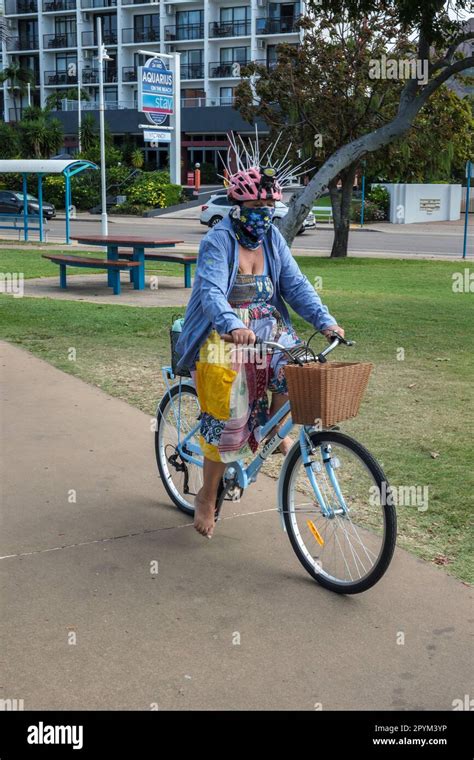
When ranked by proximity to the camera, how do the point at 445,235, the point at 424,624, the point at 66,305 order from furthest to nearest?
the point at 445,235
the point at 66,305
the point at 424,624

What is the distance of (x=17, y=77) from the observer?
70.6 metres

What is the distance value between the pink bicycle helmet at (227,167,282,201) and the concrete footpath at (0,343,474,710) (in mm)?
1687

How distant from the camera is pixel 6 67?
239 ft

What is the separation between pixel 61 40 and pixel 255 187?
72.5 meters

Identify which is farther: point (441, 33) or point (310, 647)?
point (441, 33)

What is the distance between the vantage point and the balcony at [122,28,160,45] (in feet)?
219

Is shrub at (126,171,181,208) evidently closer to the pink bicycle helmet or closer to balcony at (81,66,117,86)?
balcony at (81,66,117,86)

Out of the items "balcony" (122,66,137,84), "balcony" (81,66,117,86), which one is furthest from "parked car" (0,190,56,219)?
"balcony" (81,66,117,86)

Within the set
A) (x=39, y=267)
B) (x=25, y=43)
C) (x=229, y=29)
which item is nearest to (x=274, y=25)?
(x=229, y=29)

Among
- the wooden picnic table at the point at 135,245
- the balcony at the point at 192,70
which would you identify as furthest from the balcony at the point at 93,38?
the wooden picnic table at the point at 135,245
